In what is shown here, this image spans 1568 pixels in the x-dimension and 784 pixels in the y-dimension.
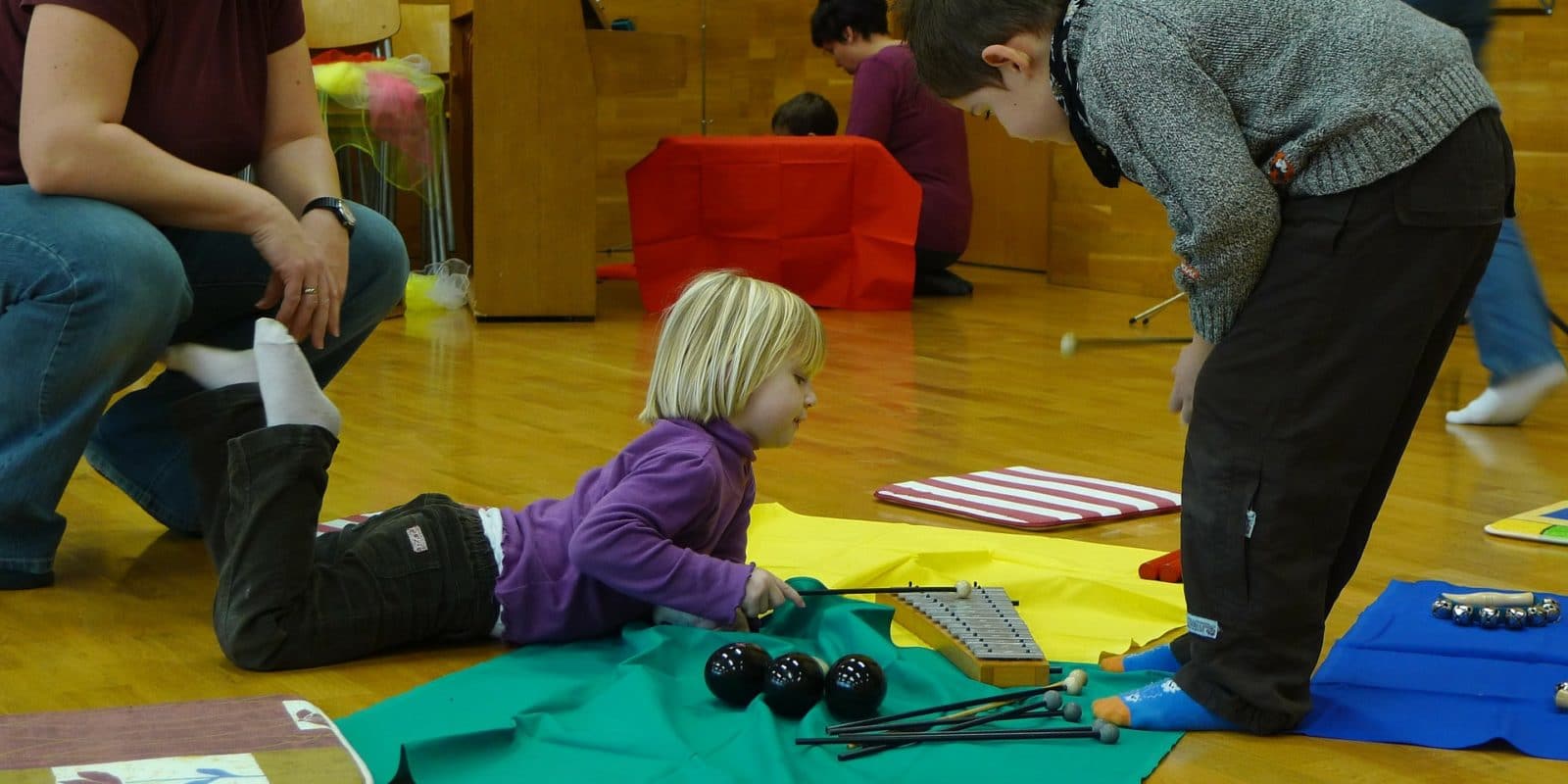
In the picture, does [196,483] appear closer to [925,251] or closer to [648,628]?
[648,628]

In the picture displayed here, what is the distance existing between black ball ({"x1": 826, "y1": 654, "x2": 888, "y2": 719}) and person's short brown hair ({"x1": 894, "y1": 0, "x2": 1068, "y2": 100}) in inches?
20.9

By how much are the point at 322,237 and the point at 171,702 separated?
0.69 meters

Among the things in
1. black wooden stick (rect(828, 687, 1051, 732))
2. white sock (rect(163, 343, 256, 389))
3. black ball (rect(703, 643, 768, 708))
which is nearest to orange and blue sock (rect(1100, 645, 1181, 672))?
black wooden stick (rect(828, 687, 1051, 732))

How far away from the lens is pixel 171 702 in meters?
1.52

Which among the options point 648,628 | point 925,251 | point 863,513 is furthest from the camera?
point 925,251

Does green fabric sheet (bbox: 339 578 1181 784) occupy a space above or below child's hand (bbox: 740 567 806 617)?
below

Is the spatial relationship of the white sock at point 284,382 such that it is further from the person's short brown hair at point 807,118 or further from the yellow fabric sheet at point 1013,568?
the person's short brown hair at point 807,118

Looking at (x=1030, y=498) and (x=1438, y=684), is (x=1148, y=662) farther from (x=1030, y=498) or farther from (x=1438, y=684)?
(x=1030, y=498)

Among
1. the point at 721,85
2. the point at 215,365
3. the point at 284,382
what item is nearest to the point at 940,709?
the point at 284,382

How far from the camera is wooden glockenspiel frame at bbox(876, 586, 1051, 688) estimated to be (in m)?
1.61

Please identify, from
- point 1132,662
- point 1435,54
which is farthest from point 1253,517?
point 1435,54

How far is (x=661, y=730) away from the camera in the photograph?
144 centimetres

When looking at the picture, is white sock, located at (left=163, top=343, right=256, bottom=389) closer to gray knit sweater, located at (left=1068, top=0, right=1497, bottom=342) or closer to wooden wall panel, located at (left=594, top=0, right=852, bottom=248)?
gray knit sweater, located at (left=1068, top=0, right=1497, bottom=342)

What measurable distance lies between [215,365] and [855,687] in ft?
2.69
